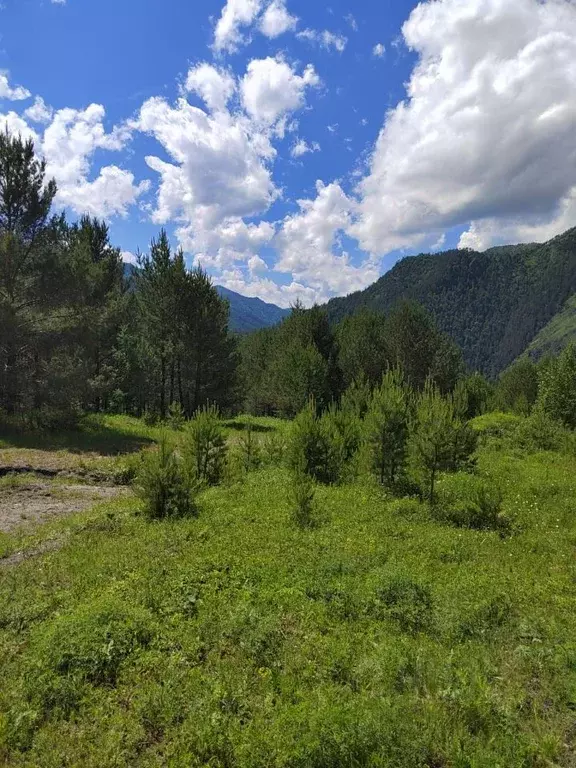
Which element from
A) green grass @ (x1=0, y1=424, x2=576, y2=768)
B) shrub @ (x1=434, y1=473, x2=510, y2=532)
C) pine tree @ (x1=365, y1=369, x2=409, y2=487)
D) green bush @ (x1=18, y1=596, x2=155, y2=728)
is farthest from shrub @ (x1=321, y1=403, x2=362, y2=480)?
green bush @ (x1=18, y1=596, x2=155, y2=728)

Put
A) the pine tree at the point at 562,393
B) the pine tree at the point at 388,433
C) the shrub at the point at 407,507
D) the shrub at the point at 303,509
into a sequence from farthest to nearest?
1. the pine tree at the point at 562,393
2. the pine tree at the point at 388,433
3. the shrub at the point at 407,507
4. the shrub at the point at 303,509

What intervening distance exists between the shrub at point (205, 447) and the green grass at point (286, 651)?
476 cm

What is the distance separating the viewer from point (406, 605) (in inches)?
258

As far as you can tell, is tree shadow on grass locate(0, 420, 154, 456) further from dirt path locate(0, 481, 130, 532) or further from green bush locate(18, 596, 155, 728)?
green bush locate(18, 596, 155, 728)

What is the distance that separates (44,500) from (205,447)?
463 cm

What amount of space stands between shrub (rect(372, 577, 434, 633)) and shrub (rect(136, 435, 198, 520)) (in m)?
5.47

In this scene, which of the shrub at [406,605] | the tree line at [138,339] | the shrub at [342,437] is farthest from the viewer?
the tree line at [138,339]

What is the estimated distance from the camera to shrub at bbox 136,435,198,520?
1067cm

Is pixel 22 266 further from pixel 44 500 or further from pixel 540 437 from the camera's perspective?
pixel 540 437

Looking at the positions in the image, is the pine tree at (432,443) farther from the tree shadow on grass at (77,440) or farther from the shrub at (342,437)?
the tree shadow on grass at (77,440)

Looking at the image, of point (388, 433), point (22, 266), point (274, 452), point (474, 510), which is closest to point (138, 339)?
point (22, 266)

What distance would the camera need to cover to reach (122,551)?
8312mm

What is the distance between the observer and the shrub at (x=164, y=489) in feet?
35.0

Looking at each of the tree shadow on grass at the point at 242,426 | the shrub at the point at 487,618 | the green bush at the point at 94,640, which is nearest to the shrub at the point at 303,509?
the shrub at the point at 487,618
